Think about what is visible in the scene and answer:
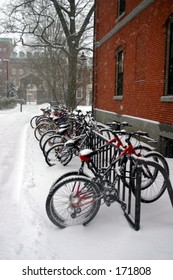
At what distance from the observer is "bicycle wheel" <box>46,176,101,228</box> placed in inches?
155

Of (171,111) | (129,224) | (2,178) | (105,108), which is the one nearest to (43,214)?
(129,224)

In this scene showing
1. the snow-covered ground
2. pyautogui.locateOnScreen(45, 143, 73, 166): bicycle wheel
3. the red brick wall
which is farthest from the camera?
the red brick wall

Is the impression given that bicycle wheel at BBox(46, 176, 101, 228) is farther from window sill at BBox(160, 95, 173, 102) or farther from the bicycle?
window sill at BBox(160, 95, 173, 102)

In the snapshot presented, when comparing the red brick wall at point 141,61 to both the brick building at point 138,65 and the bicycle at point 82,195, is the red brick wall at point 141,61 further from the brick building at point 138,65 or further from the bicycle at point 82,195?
the bicycle at point 82,195

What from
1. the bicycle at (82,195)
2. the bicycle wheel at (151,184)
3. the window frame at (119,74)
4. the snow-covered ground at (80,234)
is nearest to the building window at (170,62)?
the bicycle wheel at (151,184)

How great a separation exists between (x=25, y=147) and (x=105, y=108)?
7152 mm

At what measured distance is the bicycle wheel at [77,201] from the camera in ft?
12.9

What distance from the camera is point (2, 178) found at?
21.1 feet

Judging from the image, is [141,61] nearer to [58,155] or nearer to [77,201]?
[58,155]

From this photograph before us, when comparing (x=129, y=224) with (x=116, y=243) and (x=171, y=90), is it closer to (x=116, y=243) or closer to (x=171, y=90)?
(x=116, y=243)

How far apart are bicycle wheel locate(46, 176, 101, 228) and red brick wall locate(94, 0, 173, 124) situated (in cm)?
505

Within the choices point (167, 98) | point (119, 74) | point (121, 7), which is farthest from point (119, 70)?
point (167, 98)

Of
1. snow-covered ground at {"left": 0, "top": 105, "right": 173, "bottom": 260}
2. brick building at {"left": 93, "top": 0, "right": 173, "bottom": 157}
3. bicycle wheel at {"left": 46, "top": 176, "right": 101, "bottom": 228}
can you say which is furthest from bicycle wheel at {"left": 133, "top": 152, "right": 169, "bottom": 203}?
brick building at {"left": 93, "top": 0, "right": 173, "bottom": 157}

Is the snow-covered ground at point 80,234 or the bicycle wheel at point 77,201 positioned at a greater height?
the bicycle wheel at point 77,201
